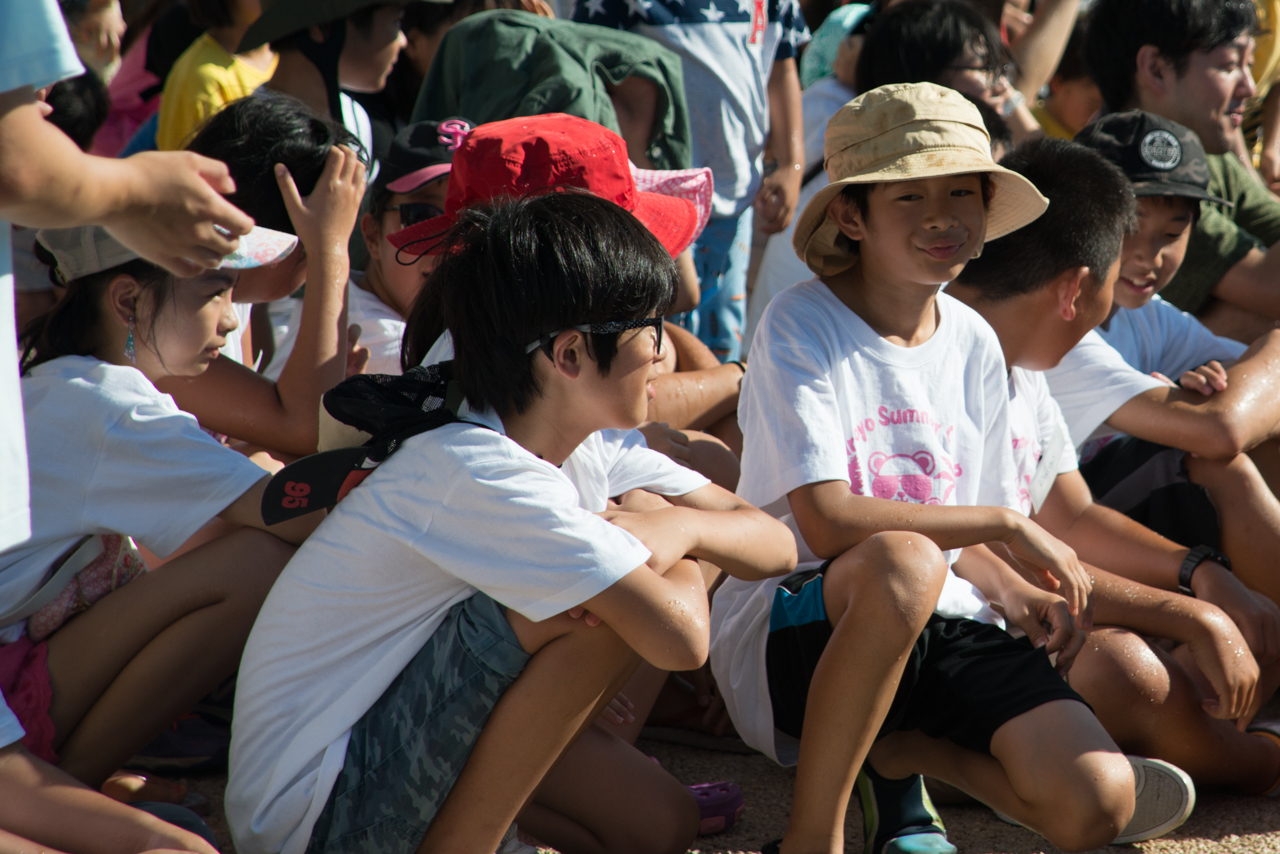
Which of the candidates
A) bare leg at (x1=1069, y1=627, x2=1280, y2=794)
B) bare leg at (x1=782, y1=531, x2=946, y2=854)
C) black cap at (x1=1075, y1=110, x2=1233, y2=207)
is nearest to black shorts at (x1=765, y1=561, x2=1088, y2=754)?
bare leg at (x1=782, y1=531, x2=946, y2=854)

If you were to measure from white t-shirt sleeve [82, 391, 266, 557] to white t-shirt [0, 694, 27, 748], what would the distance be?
338mm

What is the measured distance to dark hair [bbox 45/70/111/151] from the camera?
3383mm

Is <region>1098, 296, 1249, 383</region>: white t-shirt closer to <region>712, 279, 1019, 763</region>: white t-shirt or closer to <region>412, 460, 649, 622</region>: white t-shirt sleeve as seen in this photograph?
<region>712, 279, 1019, 763</region>: white t-shirt

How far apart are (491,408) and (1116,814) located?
1353 mm

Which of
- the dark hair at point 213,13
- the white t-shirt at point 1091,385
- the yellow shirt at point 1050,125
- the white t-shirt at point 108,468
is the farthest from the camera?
the yellow shirt at point 1050,125

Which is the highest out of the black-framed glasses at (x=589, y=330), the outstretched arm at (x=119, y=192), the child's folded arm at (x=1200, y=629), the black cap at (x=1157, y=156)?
the outstretched arm at (x=119, y=192)

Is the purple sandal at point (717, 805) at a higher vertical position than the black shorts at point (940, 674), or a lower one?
lower

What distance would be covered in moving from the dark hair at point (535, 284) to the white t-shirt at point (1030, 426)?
1.13m

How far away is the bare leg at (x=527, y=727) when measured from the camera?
176 cm

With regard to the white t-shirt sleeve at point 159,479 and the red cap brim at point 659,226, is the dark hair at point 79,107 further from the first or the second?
the white t-shirt sleeve at point 159,479

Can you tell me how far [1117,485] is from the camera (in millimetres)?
3225

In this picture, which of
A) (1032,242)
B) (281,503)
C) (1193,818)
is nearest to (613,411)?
(281,503)

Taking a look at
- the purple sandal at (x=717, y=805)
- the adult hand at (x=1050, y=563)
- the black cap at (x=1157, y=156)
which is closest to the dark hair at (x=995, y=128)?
the black cap at (x=1157, y=156)

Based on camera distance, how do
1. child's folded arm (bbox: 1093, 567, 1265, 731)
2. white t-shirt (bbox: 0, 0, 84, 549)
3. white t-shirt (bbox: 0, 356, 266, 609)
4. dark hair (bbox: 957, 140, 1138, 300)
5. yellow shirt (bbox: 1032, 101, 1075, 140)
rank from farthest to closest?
yellow shirt (bbox: 1032, 101, 1075, 140), dark hair (bbox: 957, 140, 1138, 300), child's folded arm (bbox: 1093, 567, 1265, 731), white t-shirt (bbox: 0, 356, 266, 609), white t-shirt (bbox: 0, 0, 84, 549)
